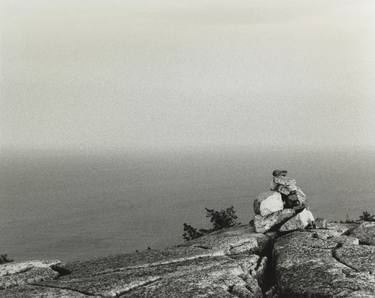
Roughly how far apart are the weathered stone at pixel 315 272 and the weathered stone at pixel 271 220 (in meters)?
2.53

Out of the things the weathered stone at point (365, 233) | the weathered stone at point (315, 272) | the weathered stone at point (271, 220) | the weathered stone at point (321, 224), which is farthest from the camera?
the weathered stone at point (321, 224)

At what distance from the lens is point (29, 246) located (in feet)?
390

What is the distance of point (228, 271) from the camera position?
59.2ft

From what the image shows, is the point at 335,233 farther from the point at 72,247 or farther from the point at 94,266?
the point at 72,247

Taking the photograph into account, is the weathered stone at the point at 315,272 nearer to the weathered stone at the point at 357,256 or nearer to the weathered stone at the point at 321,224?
the weathered stone at the point at 357,256

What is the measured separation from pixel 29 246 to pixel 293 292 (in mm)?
111789

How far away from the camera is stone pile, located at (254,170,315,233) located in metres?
24.5

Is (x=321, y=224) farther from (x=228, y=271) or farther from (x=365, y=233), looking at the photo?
(x=228, y=271)

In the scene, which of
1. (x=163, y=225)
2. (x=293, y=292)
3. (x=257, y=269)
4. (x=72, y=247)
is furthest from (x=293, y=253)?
(x=163, y=225)

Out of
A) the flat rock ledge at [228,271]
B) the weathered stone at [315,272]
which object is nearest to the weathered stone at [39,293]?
the flat rock ledge at [228,271]

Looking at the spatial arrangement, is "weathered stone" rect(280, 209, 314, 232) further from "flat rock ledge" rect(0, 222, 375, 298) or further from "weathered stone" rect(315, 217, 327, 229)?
"weathered stone" rect(315, 217, 327, 229)

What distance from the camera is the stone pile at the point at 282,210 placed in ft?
80.4

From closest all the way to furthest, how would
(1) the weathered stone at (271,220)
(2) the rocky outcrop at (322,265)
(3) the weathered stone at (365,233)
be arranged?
(2) the rocky outcrop at (322,265)
(3) the weathered stone at (365,233)
(1) the weathered stone at (271,220)

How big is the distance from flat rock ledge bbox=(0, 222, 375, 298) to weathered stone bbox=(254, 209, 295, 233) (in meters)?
0.77
